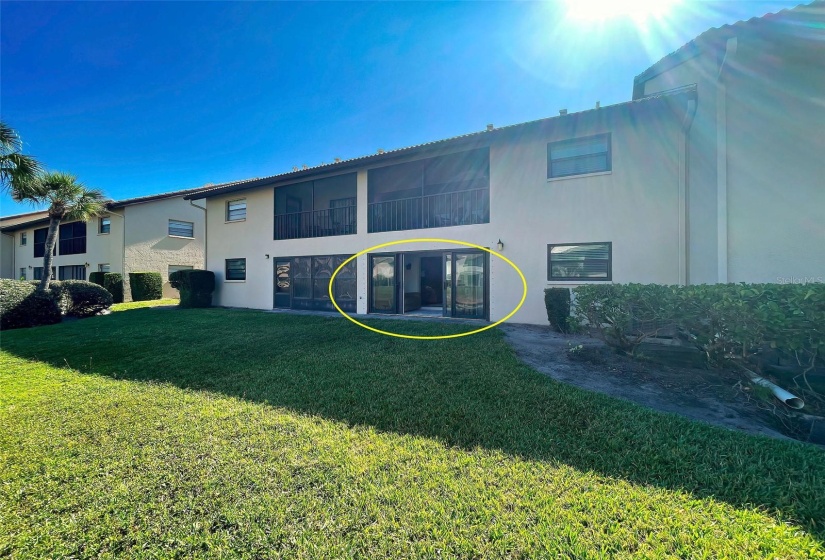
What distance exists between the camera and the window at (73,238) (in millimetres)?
21578

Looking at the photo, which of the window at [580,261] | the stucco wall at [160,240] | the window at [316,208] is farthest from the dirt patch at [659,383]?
the stucco wall at [160,240]

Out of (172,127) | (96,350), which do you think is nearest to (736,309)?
(96,350)

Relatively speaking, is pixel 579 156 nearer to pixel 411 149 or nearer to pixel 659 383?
pixel 411 149

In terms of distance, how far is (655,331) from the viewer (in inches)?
197

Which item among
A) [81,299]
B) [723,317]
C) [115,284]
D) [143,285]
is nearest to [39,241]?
[115,284]

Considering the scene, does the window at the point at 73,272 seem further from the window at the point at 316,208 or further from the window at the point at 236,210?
the window at the point at 316,208

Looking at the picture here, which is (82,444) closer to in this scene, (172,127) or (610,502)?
(610,502)

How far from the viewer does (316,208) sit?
13.8m

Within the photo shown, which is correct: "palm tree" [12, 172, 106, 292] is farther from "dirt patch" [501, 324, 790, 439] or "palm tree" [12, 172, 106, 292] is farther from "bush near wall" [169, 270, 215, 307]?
"dirt patch" [501, 324, 790, 439]

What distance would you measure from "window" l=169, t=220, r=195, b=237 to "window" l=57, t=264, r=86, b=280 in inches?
270

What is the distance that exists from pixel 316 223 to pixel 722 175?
456 inches

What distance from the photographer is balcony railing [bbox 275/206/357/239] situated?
480 inches

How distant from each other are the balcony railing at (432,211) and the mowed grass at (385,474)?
20.5ft

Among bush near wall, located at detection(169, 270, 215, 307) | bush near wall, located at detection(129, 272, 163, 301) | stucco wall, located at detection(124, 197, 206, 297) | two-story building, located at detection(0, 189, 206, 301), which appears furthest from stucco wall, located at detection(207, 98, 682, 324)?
stucco wall, located at detection(124, 197, 206, 297)
